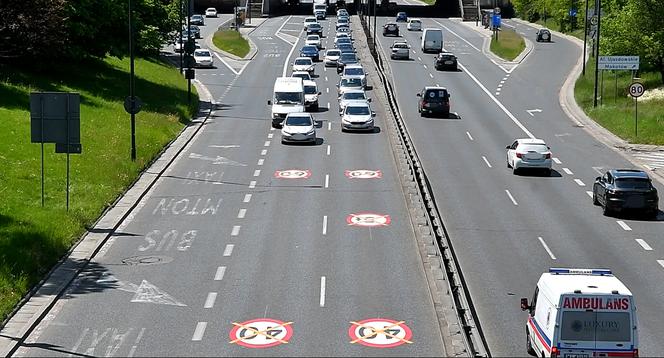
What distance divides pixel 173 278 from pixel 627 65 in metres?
43.9

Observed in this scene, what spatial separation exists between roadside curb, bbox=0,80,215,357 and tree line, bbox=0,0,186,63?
12.1 metres

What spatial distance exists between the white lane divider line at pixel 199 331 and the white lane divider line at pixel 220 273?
4496mm

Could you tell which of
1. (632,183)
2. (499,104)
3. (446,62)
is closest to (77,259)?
(632,183)

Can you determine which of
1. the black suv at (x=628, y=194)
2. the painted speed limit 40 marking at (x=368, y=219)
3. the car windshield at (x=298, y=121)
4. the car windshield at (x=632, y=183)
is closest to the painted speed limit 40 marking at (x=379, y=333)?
the painted speed limit 40 marking at (x=368, y=219)

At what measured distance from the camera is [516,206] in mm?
41500

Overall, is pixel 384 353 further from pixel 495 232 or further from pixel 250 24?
pixel 250 24

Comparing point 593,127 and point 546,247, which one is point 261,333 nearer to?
point 546,247

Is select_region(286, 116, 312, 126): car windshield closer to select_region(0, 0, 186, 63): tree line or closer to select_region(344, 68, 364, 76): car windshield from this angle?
select_region(0, 0, 186, 63): tree line

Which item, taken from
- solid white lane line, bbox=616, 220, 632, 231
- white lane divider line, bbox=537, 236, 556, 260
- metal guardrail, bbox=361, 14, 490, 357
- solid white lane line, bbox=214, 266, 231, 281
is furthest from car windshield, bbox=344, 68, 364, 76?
solid white lane line, bbox=214, 266, 231, 281

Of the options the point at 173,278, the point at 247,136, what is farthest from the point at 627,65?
the point at 173,278

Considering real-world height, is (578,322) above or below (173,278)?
above

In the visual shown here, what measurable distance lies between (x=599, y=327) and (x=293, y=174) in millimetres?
28193

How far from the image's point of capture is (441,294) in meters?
27.8

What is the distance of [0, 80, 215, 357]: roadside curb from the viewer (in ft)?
82.5
